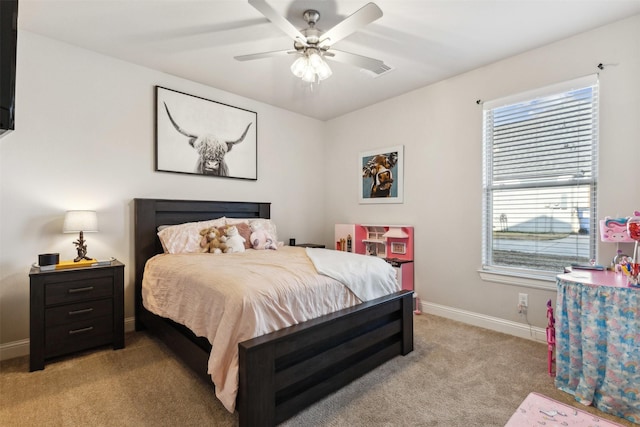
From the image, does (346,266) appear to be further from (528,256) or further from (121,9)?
(121,9)

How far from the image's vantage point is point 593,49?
244cm

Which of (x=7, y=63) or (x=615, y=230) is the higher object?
(x=7, y=63)

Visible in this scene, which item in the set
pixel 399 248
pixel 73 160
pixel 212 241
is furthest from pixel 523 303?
pixel 73 160

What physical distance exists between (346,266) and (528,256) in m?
1.82

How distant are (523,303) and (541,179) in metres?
1.12

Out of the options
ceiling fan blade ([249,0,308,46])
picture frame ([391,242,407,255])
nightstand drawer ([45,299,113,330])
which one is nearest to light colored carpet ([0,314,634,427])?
nightstand drawer ([45,299,113,330])

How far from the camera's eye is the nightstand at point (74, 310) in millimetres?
2219

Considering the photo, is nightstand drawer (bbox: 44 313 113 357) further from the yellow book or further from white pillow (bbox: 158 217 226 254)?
white pillow (bbox: 158 217 226 254)

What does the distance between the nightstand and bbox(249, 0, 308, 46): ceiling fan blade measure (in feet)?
7.31

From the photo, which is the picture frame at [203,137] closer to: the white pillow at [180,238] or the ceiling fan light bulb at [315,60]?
the white pillow at [180,238]

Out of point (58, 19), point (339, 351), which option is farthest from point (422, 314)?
point (58, 19)

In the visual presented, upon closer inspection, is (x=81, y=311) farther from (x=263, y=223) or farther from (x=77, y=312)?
(x=263, y=223)

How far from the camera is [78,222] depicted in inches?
98.1

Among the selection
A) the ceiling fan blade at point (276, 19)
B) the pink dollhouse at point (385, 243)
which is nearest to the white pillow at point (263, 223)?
the pink dollhouse at point (385, 243)
